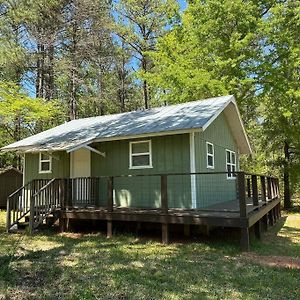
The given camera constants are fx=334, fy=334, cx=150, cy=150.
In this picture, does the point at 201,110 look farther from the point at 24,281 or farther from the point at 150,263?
the point at 24,281

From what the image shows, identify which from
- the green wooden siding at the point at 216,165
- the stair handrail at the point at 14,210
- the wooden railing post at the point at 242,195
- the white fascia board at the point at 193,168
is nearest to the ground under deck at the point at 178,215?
the wooden railing post at the point at 242,195

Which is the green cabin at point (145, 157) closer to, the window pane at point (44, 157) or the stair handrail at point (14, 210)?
the window pane at point (44, 157)

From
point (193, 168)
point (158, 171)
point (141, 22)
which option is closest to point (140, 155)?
point (158, 171)

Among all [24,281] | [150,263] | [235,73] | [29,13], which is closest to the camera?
[24,281]

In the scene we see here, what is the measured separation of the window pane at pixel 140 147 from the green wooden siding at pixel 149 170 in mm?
258

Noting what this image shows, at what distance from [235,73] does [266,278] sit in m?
14.5

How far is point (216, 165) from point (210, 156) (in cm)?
82

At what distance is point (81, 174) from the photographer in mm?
12555

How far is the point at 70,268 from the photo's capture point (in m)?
6.23

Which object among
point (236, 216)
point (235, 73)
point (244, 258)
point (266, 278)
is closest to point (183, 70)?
point (235, 73)

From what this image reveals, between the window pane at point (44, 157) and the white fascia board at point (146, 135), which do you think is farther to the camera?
the window pane at point (44, 157)

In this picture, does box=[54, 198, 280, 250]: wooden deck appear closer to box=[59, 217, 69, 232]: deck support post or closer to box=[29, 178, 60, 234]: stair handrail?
box=[59, 217, 69, 232]: deck support post

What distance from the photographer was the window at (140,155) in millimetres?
11271

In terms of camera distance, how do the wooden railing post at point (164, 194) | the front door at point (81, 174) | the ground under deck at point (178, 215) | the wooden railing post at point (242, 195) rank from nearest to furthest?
the wooden railing post at point (242, 195) → the ground under deck at point (178, 215) → the wooden railing post at point (164, 194) → the front door at point (81, 174)
